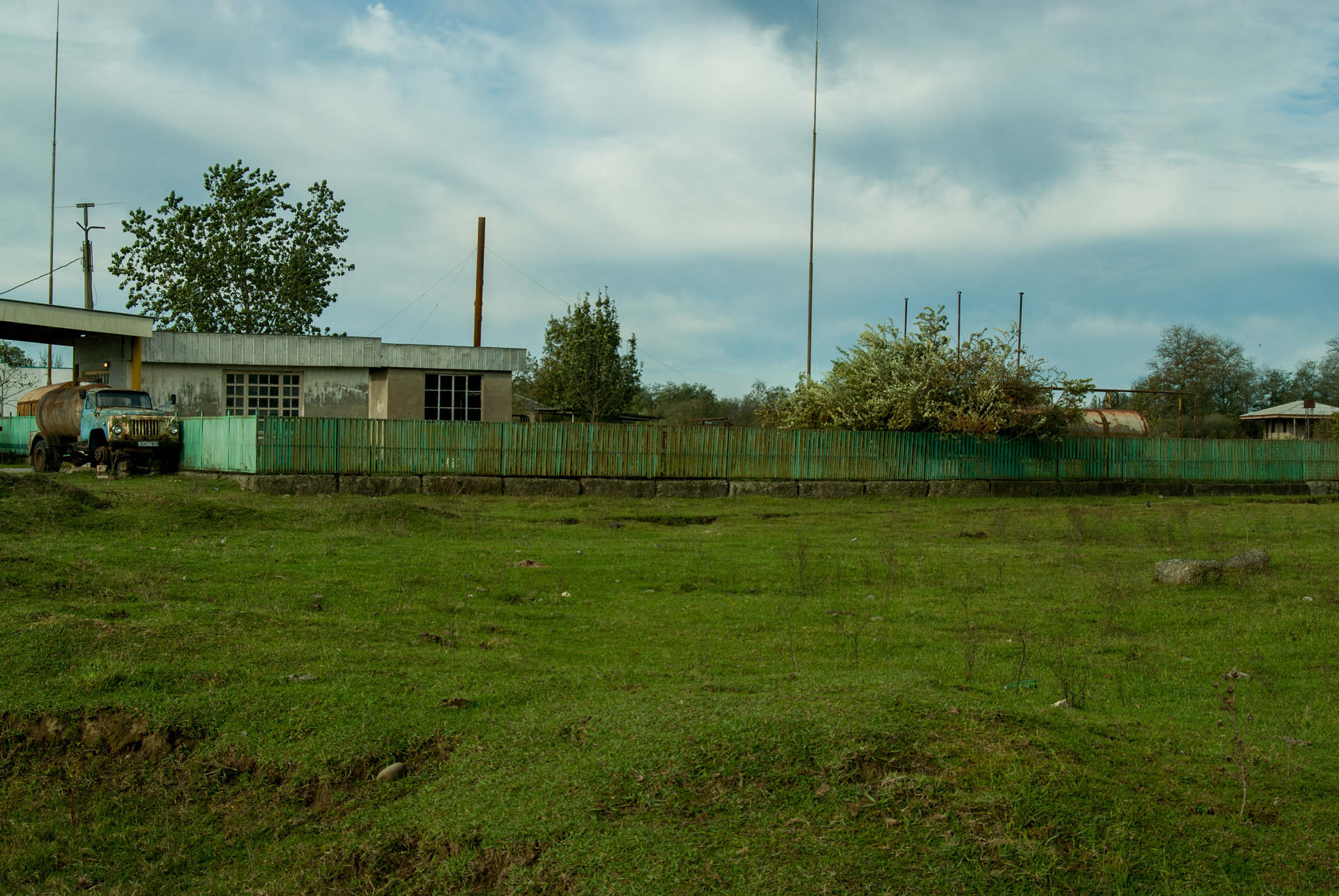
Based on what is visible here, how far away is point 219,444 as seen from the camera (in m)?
23.9

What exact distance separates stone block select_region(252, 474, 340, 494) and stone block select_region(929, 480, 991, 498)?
52.3ft

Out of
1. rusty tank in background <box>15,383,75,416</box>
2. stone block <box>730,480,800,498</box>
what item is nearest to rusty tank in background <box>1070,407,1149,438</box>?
stone block <box>730,480,800,498</box>

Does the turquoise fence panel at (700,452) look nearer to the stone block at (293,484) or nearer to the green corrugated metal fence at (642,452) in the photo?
the green corrugated metal fence at (642,452)

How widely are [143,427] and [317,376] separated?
584 cm

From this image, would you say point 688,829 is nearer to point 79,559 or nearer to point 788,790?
point 788,790

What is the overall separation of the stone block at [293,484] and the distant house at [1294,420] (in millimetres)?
51527

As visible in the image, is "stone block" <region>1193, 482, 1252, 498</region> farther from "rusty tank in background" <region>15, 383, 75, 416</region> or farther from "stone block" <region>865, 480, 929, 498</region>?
"rusty tank in background" <region>15, 383, 75, 416</region>

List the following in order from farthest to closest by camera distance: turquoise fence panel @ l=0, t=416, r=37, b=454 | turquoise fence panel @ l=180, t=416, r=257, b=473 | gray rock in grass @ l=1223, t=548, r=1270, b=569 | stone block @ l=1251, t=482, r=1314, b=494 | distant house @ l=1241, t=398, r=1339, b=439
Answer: distant house @ l=1241, t=398, r=1339, b=439 → turquoise fence panel @ l=0, t=416, r=37, b=454 → stone block @ l=1251, t=482, r=1314, b=494 → turquoise fence panel @ l=180, t=416, r=257, b=473 → gray rock in grass @ l=1223, t=548, r=1270, b=569

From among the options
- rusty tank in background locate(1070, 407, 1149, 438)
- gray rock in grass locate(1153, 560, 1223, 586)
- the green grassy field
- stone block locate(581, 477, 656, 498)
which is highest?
rusty tank in background locate(1070, 407, 1149, 438)

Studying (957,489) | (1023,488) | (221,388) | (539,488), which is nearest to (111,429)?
(221,388)

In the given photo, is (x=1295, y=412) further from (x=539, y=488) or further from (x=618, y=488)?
(x=539, y=488)

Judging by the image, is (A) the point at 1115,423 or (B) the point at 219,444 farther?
(A) the point at 1115,423

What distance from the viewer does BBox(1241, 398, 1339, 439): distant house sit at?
53875 mm

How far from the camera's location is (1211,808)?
4160mm
